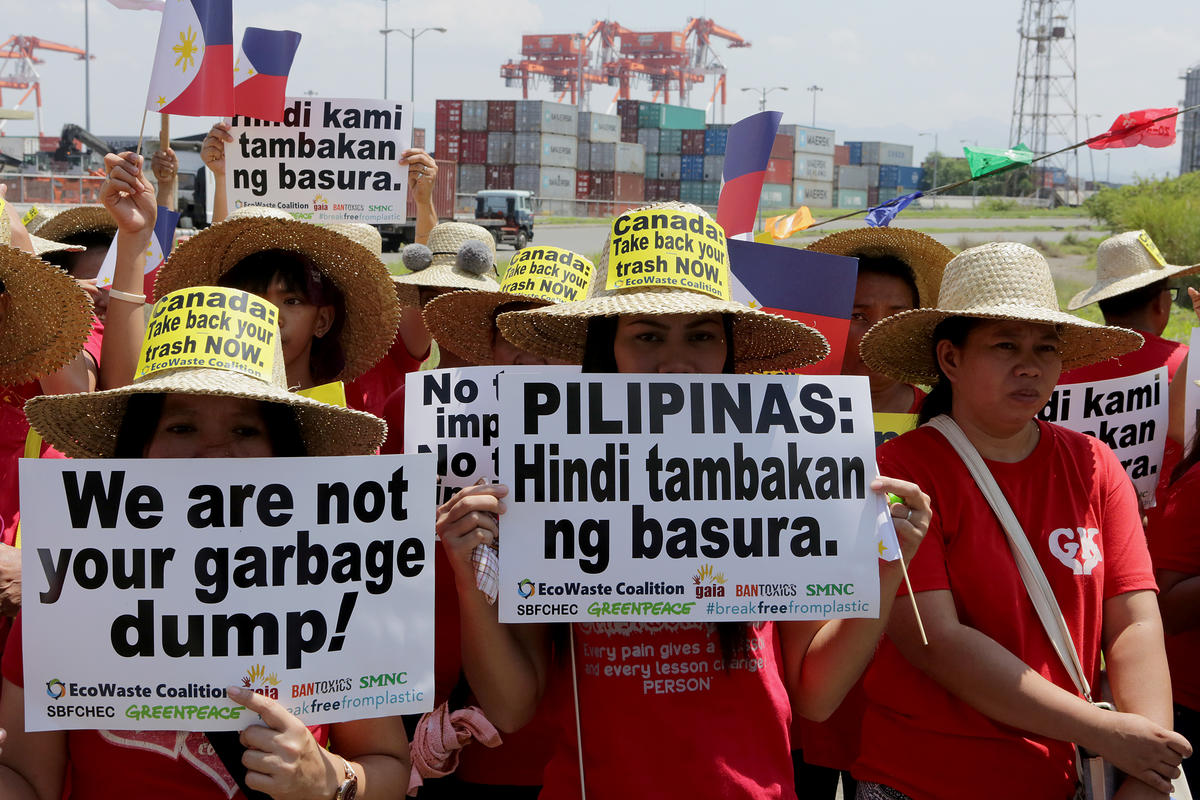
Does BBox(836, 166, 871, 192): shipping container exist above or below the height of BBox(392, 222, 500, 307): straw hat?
above

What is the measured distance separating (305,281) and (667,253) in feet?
4.72

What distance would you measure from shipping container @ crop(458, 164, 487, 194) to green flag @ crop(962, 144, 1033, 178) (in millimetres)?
67600

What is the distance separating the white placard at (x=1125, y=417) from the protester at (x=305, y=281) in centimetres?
241

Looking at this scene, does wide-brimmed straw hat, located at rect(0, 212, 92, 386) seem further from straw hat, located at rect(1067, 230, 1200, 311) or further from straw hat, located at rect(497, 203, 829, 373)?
straw hat, located at rect(1067, 230, 1200, 311)

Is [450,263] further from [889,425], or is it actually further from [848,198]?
[848,198]

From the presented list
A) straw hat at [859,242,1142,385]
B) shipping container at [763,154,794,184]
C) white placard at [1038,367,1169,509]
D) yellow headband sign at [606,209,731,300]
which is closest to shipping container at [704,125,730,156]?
shipping container at [763,154,794,184]

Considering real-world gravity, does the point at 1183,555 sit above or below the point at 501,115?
below

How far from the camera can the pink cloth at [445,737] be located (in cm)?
289

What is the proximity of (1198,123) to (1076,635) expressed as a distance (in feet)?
305

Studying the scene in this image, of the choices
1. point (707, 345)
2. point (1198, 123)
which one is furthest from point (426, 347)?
point (1198, 123)

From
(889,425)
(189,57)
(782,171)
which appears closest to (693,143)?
(782,171)

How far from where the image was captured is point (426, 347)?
18.1ft

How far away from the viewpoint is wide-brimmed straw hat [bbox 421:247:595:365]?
4.50 meters

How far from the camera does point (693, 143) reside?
7919 cm
